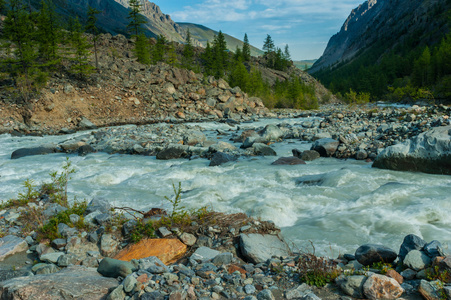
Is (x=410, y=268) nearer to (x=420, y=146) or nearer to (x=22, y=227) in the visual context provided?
(x=22, y=227)

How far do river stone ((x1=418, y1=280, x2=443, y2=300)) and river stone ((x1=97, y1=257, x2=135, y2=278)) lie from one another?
3596 millimetres

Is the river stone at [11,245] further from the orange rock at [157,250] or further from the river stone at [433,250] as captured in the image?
the river stone at [433,250]

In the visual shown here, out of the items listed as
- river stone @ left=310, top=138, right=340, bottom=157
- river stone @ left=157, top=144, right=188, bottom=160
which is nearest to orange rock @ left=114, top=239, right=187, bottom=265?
river stone @ left=157, top=144, right=188, bottom=160

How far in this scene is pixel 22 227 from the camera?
233 inches

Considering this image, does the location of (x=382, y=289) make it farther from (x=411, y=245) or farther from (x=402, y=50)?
(x=402, y=50)

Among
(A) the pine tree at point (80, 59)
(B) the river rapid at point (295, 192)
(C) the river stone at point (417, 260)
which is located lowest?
(B) the river rapid at point (295, 192)

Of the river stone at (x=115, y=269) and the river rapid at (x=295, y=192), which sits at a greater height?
the river stone at (x=115, y=269)

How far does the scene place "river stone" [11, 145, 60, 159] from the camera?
1488cm

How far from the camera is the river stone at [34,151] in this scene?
14.9 m

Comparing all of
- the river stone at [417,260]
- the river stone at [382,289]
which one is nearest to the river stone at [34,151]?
the river stone at [382,289]

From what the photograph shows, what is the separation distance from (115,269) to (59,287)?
2.49 feet

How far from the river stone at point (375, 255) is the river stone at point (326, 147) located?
33.2 feet

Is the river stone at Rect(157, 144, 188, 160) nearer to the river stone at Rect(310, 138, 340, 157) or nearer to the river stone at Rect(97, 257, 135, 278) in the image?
the river stone at Rect(310, 138, 340, 157)

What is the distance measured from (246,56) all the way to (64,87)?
70821 millimetres
